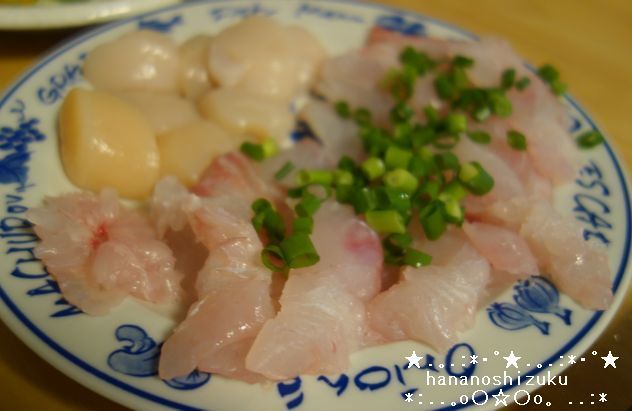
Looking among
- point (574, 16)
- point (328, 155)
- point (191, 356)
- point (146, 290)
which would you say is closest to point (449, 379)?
point (191, 356)

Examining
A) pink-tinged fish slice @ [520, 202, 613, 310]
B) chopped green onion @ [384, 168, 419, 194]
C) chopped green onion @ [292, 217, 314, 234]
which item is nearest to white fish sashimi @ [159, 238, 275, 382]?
chopped green onion @ [292, 217, 314, 234]

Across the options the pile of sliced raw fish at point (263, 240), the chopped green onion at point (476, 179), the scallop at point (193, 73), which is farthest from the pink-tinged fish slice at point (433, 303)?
the scallop at point (193, 73)

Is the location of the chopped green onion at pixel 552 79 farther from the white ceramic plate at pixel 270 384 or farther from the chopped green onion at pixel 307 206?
the chopped green onion at pixel 307 206

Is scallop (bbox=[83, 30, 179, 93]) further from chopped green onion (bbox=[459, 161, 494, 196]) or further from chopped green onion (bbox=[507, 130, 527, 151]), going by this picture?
chopped green onion (bbox=[507, 130, 527, 151])

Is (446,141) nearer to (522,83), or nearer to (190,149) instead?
(522,83)

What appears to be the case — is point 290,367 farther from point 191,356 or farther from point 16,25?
point 16,25

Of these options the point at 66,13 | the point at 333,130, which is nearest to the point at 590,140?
the point at 333,130
